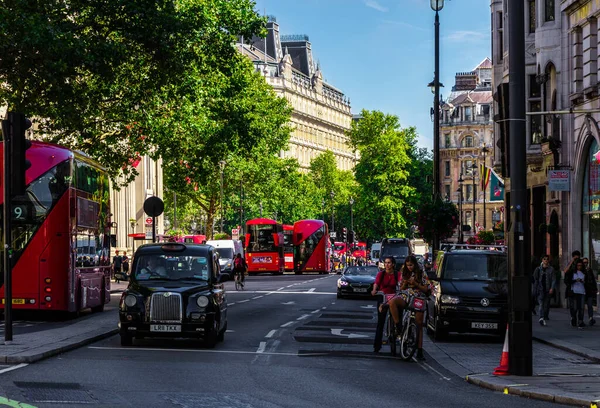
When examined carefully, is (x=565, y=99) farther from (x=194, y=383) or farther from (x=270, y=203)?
(x=270, y=203)

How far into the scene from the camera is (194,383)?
611 inches

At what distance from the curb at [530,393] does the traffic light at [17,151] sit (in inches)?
304

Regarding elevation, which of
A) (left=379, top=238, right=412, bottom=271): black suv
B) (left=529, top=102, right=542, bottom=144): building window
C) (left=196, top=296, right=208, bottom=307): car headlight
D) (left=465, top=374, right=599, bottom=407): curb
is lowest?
(left=465, top=374, right=599, bottom=407): curb

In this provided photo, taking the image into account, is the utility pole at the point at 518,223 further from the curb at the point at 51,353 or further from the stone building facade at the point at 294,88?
the stone building facade at the point at 294,88

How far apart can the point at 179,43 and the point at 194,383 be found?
24159mm

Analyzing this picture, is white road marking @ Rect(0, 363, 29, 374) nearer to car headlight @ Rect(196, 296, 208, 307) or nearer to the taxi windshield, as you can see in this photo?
car headlight @ Rect(196, 296, 208, 307)

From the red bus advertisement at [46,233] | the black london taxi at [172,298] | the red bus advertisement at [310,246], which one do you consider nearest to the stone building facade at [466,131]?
the red bus advertisement at [310,246]

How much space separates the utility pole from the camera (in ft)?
57.2

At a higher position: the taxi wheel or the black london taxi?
the black london taxi

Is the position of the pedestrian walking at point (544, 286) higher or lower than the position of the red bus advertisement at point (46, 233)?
lower

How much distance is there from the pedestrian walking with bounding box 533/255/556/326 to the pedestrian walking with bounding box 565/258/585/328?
0.83m

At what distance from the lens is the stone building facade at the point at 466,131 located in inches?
6496

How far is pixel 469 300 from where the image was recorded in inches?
1001

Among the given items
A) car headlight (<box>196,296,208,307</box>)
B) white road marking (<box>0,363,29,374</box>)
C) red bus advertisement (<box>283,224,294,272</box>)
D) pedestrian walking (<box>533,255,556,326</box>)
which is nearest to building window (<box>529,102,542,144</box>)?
pedestrian walking (<box>533,255,556,326</box>)
